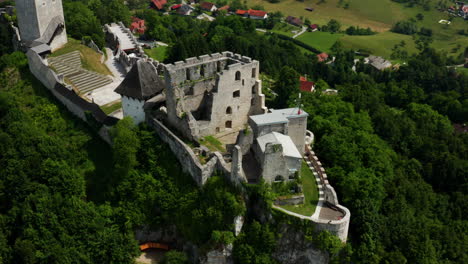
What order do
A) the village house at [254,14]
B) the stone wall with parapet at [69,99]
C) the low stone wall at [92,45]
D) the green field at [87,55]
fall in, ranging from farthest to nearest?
the village house at [254,14], the low stone wall at [92,45], the green field at [87,55], the stone wall with parapet at [69,99]

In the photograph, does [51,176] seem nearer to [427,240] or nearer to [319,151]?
[319,151]

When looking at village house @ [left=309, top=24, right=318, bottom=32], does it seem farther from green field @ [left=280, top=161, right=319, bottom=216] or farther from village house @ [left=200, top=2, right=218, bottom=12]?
green field @ [left=280, top=161, right=319, bottom=216]

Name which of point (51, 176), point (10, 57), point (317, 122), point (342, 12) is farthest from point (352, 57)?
point (51, 176)

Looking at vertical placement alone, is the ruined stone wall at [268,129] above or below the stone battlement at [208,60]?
below

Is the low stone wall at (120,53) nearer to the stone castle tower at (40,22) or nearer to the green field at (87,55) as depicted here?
the green field at (87,55)

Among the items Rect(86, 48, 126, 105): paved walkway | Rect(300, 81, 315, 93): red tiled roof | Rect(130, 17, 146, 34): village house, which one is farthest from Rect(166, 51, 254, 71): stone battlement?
Rect(130, 17, 146, 34): village house

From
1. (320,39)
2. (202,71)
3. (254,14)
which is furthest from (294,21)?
(202,71)

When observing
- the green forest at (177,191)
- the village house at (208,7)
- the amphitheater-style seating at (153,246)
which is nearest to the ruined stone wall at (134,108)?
the green forest at (177,191)

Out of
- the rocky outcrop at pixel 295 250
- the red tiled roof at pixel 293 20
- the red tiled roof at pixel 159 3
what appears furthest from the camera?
the red tiled roof at pixel 293 20
